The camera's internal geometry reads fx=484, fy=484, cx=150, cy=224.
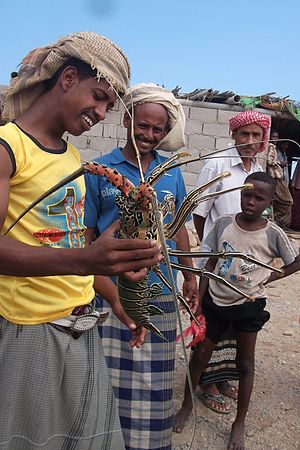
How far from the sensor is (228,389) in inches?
148

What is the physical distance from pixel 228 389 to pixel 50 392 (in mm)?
2472

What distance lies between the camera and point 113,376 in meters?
2.53

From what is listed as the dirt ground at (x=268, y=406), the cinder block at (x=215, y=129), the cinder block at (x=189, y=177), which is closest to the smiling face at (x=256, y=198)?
the dirt ground at (x=268, y=406)

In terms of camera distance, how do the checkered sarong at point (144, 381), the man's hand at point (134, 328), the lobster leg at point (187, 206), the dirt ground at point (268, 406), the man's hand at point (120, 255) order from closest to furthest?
the man's hand at point (120, 255), the lobster leg at point (187, 206), the man's hand at point (134, 328), the checkered sarong at point (144, 381), the dirt ground at point (268, 406)

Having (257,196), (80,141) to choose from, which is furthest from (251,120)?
(80,141)

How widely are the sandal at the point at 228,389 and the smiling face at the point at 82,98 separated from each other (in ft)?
9.14

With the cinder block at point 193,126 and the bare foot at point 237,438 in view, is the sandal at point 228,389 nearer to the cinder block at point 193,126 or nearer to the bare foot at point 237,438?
the bare foot at point 237,438

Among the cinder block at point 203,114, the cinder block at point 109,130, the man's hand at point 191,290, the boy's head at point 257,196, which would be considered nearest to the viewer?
the man's hand at point 191,290

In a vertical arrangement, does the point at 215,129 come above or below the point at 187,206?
above

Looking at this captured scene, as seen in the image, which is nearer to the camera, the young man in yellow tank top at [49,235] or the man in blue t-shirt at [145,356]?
the young man in yellow tank top at [49,235]

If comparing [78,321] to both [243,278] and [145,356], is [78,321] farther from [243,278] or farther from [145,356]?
[243,278]

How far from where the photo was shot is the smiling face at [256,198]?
290cm

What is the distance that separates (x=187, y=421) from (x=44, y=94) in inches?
98.3

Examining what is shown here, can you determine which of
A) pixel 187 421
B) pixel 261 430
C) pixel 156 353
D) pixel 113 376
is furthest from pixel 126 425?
pixel 261 430
